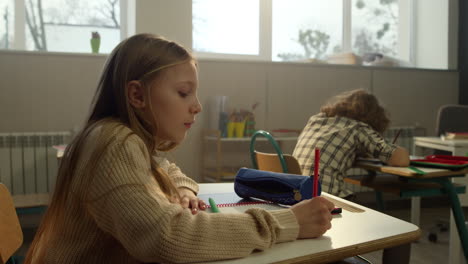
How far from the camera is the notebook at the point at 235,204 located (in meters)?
1.15

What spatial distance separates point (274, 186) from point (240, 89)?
2766 millimetres

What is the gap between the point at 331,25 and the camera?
4695 mm

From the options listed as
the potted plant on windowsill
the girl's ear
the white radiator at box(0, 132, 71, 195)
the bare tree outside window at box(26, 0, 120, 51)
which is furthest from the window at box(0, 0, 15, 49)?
the girl's ear

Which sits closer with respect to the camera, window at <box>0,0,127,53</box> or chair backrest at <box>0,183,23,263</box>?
chair backrest at <box>0,183,23,263</box>

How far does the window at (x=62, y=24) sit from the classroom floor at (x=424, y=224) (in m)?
1.44

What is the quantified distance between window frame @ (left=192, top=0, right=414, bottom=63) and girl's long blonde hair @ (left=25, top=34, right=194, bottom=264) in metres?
3.15

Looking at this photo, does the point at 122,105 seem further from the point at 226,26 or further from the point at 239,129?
the point at 226,26

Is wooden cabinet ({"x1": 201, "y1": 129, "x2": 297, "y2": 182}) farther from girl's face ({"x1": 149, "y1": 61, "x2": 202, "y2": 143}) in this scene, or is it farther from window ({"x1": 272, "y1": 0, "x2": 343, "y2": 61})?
girl's face ({"x1": 149, "y1": 61, "x2": 202, "y2": 143})

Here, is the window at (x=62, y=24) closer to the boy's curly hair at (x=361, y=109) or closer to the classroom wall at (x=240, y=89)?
the classroom wall at (x=240, y=89)

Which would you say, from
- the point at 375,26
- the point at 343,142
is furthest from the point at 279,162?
the point at 375,26

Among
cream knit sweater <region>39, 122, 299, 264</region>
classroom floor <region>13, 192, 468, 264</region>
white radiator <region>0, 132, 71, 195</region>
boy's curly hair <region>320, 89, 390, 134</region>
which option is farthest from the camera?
white radiator <region>0, 132, 71, 195</region>

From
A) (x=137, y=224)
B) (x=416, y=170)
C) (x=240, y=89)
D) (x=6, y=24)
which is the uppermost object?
(x=6, y=24)

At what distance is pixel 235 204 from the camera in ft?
3.99

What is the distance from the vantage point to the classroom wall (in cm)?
328
